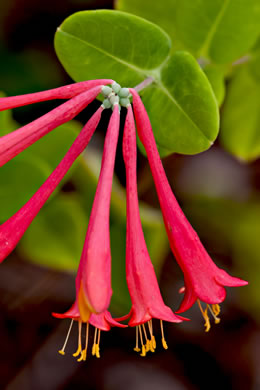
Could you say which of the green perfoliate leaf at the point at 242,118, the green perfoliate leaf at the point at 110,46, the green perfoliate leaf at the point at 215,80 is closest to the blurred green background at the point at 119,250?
the green perfoliate leaf at the point at 242,118

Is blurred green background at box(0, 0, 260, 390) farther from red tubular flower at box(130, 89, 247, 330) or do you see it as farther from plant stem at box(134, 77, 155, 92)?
red tubular flower at box(130, 89, 247, 330)

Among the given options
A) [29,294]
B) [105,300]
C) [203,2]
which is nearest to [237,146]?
[203,2]

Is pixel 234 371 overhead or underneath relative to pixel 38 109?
underneath

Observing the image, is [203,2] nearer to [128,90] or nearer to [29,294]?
[128,90]

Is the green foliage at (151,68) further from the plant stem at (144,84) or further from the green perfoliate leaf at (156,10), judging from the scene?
the green perfoliate leaf at (156,10)

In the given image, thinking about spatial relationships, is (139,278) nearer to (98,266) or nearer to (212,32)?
(98,266)

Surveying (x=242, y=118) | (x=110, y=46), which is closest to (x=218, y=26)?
(x=110, y=46)
